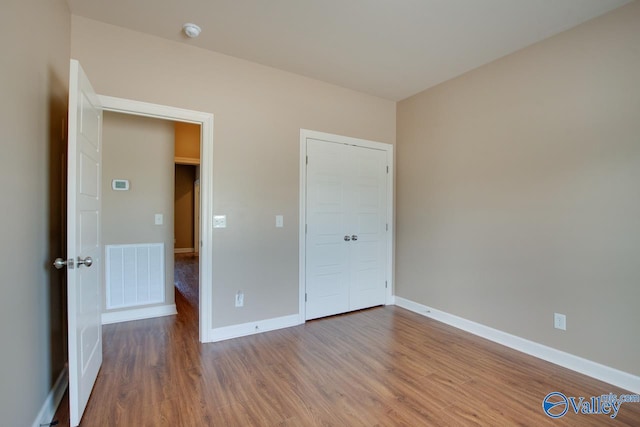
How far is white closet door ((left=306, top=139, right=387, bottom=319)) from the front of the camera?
11.8 ft

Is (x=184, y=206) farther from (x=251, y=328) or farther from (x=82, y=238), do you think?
(x=82, y=238)

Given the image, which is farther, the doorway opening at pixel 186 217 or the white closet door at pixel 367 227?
the doorway opening at pixel 186 217

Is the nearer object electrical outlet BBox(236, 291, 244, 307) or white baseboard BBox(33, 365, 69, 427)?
white baseboard BBox(33, 365, 69, 427)

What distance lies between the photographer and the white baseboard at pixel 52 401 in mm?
1744

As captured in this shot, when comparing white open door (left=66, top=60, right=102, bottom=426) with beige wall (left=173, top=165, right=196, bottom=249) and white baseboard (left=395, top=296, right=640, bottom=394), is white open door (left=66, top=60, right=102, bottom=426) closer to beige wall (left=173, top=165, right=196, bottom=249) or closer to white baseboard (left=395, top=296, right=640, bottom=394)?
white baseboard (left=395, top=296, right=640, bottom=394)

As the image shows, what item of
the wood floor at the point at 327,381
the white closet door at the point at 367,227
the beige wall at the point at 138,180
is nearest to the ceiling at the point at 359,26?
the white closet door at the point at 367,227

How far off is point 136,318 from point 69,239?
7.61ft

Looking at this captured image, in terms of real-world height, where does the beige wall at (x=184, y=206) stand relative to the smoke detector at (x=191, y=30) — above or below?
below

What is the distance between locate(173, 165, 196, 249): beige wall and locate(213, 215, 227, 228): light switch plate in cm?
656

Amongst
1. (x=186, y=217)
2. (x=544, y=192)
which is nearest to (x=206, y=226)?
→ (x=544, y=192)

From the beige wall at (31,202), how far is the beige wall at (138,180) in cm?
140

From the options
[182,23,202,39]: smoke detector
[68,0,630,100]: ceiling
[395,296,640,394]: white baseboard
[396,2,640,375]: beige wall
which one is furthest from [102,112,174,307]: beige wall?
[395,296,640,394]: white baseboard

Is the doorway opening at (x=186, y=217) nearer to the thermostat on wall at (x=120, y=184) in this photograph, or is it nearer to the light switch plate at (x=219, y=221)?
the thermostat on wall at (x=120, y=184)

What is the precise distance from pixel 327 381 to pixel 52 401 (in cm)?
177
